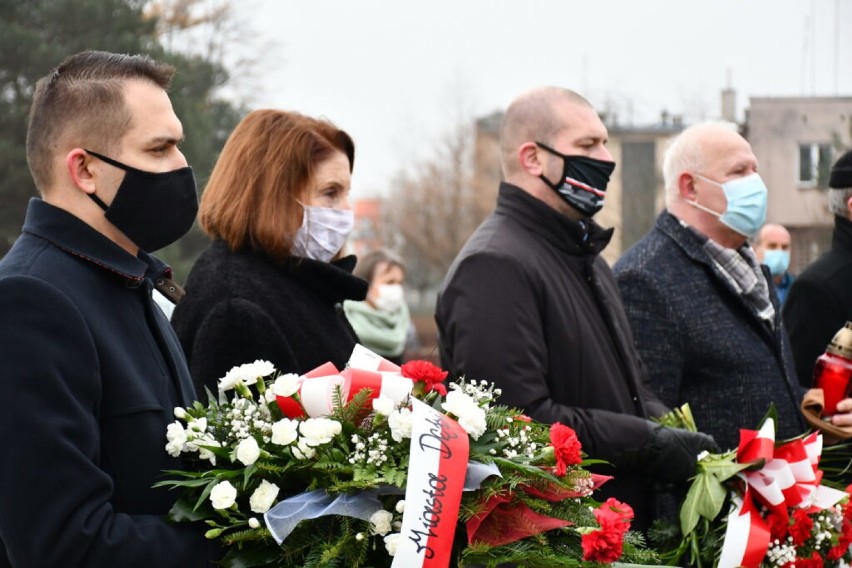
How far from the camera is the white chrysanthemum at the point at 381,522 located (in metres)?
2.55

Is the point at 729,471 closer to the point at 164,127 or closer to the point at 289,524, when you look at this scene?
the point at 289,524

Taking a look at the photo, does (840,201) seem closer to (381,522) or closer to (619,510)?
(619,510)

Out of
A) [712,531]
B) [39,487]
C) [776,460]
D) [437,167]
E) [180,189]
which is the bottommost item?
[437,167]

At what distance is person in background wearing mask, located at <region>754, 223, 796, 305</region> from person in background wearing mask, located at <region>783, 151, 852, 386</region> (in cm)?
410

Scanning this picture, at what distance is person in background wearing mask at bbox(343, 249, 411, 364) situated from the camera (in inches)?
370

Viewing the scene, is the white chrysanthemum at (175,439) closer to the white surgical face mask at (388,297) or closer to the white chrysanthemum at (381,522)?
the white chrysanthemum at (381,522)

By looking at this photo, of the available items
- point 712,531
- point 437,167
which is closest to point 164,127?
point 712,531

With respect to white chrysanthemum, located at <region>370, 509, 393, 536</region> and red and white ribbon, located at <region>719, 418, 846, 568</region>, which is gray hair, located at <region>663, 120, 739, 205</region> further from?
white chrysanthemum, located at <region>370, 509, 393, 536</region>

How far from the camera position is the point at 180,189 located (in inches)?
112

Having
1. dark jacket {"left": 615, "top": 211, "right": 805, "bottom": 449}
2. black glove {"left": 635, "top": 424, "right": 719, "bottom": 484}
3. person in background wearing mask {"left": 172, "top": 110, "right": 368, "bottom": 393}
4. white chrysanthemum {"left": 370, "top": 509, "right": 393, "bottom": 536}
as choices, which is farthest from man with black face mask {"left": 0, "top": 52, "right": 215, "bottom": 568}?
dark jacket {"left": 615, "top": 211, "right": 805, "bottom": 449}

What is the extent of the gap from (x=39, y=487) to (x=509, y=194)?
253cm

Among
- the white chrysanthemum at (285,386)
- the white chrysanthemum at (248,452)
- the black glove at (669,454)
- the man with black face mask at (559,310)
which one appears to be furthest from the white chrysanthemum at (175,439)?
the black glove at (669,454)

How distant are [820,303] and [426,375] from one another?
3.03 m

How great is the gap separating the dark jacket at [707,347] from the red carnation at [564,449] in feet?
6.35
